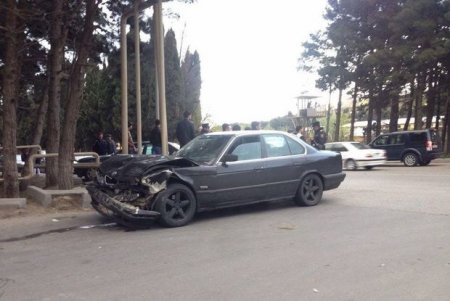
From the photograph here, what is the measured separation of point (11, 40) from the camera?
34.2ft

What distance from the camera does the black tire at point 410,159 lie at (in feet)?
73.4

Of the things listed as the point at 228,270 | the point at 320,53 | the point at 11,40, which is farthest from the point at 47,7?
the point at 320,53

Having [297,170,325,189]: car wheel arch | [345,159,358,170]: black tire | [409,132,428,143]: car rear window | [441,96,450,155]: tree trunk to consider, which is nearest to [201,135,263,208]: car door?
[297,170,325,189]: car wheel arch

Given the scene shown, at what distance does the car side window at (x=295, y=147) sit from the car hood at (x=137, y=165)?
7.49 feet

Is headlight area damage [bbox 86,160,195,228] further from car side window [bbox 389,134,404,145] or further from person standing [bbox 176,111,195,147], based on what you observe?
car side window [bbox 389,134,404,145]

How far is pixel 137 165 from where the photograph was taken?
8.01 m

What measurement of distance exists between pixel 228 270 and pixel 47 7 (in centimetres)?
1082

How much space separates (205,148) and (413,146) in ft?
52.1

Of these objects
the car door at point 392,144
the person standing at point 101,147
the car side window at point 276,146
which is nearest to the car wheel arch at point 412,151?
the car door at point 392,144

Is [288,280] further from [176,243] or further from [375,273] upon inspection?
[176,243]

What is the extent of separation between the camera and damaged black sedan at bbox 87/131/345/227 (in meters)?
7.80

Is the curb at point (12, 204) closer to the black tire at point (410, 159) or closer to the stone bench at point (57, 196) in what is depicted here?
the stone bench at point (57, 196)

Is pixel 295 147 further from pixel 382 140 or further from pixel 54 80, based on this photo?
pixel 382 140

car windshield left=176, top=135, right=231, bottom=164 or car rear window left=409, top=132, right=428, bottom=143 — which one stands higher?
car windshield left=176, top=135, right=231, bottom=164
